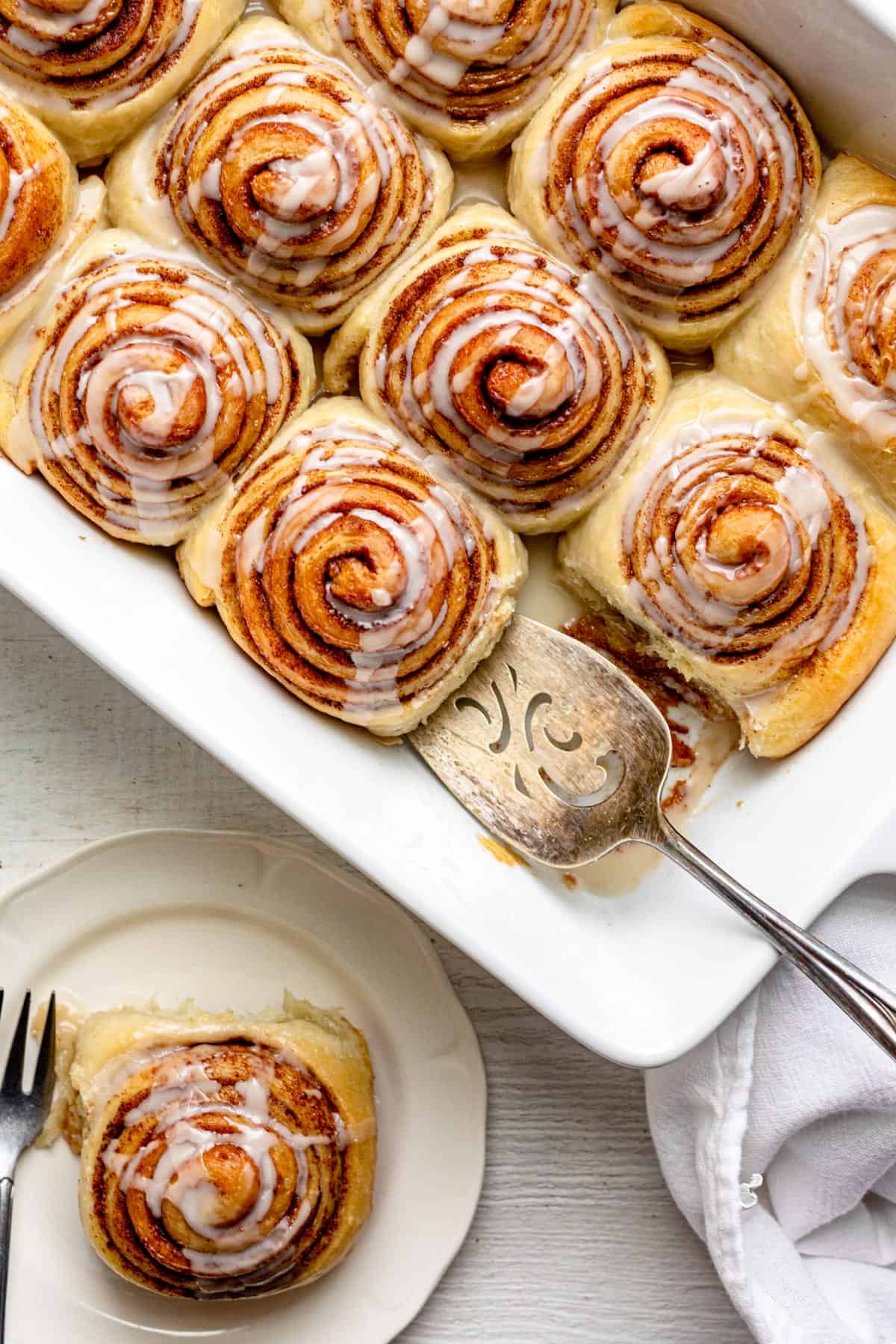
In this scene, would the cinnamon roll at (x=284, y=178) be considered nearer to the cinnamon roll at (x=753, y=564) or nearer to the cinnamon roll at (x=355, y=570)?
the cinnamon roll at (x=355, y=570)

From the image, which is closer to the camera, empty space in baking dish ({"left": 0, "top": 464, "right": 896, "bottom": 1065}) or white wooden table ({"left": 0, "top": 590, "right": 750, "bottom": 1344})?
empty space in baking dish ({"left": 0, "top": 464, "right": 896, "bottom": 1065})

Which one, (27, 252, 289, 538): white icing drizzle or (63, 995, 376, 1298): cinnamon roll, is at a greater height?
(27, 252, 289, 538): white icing drizzle

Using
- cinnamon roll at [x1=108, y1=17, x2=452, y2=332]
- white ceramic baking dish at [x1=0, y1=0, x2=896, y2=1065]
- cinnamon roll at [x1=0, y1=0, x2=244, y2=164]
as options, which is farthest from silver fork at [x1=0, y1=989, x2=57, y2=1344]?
cinnamon roll at [x1=0, y1=0, x2=244, y2=164]

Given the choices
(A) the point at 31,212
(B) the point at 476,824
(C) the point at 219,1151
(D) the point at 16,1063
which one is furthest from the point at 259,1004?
(A) the point at 31,212

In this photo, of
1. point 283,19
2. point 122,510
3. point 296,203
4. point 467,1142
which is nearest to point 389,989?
point 467,1142

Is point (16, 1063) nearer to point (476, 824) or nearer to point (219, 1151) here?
point (219, 1151)

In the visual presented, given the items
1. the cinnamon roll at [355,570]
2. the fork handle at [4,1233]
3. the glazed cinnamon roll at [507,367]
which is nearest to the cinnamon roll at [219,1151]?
the fork handle at [4,1233]

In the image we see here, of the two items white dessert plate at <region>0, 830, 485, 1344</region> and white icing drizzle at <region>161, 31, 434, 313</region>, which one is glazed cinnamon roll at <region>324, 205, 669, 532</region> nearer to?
white icing drizzle at <region>161, 31, 434, 313</region>
